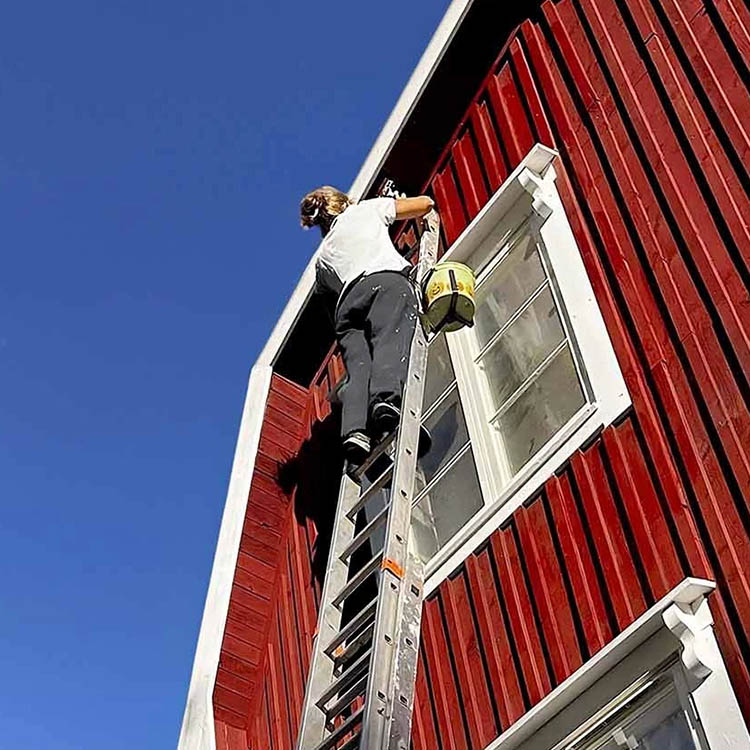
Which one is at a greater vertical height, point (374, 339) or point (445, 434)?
point (445, 434)

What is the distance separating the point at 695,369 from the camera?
406 centimetres

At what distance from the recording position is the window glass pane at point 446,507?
5.32 meters

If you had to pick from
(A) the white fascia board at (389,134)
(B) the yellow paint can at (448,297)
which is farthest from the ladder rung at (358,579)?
(A) the white fascia board at (389,134)

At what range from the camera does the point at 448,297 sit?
5066 mm

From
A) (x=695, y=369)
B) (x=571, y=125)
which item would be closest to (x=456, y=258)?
(x=571, y=125)

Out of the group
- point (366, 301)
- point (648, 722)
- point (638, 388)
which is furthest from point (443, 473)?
point (648, 722)

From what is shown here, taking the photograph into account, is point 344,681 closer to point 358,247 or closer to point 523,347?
point 523,347

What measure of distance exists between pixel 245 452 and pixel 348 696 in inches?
158

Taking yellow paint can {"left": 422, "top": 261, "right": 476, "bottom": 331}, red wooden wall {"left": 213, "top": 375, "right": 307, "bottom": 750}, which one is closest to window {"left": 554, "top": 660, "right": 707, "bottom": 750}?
yellow paint can {"left": 422, "top": 261, "right": 476, "bottom": 331}

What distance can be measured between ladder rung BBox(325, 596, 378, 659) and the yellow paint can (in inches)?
67.1

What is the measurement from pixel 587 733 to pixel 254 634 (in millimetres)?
3451

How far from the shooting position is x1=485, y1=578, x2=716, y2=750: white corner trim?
3.58 meters

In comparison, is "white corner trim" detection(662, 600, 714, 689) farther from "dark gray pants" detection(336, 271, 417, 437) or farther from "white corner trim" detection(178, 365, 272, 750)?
"white corner trim" detection(178, 365, 272, 750)

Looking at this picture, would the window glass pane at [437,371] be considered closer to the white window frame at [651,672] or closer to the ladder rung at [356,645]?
the white window frame at [651,672]
